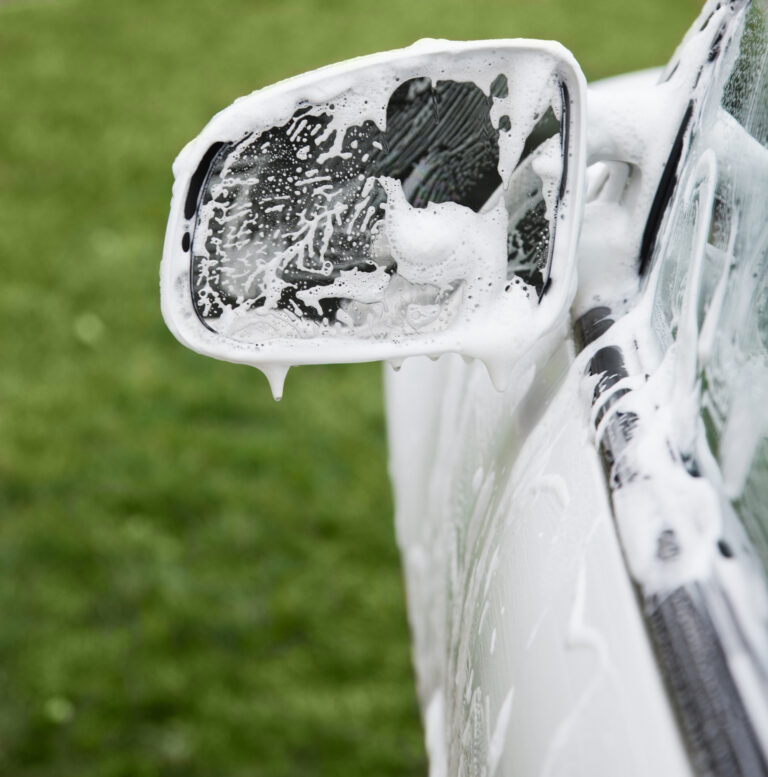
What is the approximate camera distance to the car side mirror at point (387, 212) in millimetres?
1057

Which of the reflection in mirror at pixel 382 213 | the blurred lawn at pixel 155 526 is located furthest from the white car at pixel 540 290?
the blurred lawn at pixel 155 526

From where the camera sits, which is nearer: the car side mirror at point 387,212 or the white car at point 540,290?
the white car at point 540,290

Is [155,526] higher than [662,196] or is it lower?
lower

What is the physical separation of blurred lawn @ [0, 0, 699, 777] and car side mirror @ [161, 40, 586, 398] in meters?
1.43

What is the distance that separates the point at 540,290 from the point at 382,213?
21 centimetres

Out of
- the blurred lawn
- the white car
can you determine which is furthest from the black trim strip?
the blurred lawn

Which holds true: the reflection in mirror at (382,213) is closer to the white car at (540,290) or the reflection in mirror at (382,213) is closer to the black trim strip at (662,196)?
the white car at (540,290)

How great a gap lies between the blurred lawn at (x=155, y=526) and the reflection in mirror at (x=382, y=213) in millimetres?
1436

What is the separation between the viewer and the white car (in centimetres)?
91

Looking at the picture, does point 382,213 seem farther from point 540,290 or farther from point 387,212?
point 540,290

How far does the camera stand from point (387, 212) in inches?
44.3

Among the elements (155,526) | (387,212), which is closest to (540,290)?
(387,212)

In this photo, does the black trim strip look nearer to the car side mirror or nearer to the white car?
the white car

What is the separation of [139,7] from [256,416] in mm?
3817
